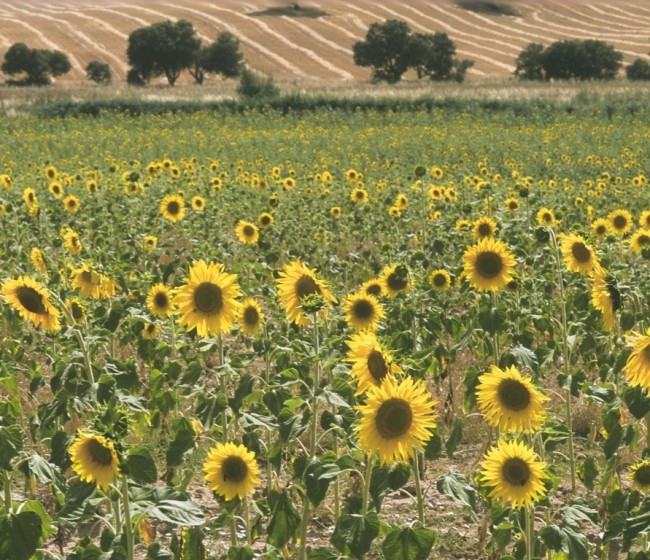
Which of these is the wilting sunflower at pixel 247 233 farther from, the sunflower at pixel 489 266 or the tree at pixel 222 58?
the tree at pixel 222 58

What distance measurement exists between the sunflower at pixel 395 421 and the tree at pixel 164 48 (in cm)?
6277

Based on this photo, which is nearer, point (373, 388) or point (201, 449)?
point (373, 388)

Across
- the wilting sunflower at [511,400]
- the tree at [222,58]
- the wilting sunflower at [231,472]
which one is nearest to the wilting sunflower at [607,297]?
the wilting sunflower at [511,400]

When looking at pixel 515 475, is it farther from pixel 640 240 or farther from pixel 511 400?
pixel 640 240

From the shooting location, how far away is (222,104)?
29812 mm

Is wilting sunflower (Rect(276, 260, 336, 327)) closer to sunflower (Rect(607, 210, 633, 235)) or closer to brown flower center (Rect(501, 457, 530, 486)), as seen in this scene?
brown flower center (Rect(501, 457, 530, 486))

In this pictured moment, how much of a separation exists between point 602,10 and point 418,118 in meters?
70.7

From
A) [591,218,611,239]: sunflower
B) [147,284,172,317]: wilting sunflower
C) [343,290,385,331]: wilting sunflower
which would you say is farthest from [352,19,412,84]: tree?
[343,290,385,331]: wilting sunflower

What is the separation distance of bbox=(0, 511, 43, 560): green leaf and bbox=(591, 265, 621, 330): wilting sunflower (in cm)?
207

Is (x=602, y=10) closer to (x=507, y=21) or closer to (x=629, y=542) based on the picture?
(x=507, y=21)

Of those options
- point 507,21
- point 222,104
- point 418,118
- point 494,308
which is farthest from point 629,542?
point 507,21

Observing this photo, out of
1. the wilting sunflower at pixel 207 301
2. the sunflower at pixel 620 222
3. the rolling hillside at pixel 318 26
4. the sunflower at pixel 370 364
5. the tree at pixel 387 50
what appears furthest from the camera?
the rolling hillside at pixel 318 26

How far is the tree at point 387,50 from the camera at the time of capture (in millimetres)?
63219

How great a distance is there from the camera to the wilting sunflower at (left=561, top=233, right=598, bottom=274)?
411 cm
